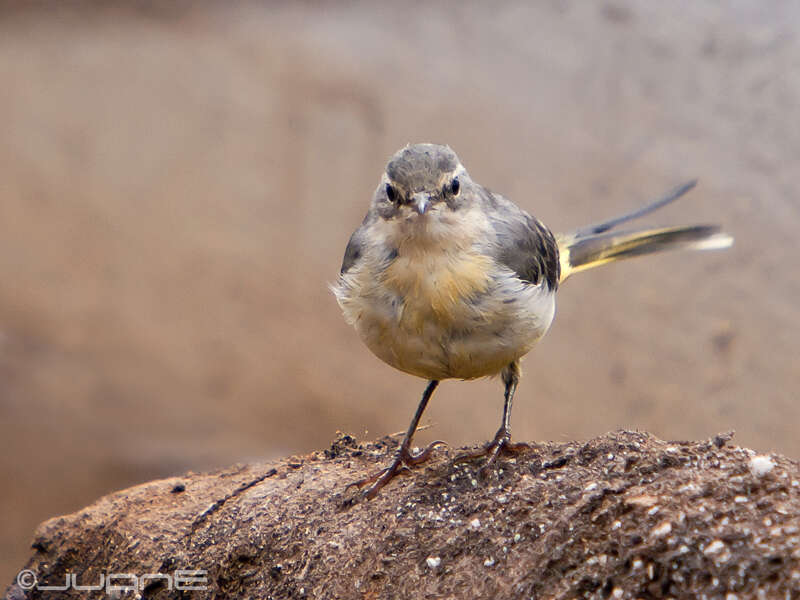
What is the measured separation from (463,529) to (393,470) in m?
0.59

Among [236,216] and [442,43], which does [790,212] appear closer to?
[442,43]

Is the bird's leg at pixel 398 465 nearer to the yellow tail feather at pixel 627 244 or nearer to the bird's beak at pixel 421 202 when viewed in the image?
the bird's beak at pixel 421 202

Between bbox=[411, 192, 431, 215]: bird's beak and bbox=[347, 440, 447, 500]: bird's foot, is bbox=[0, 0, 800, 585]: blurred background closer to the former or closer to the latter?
bbox=[347, 440, 447, 500]: bird's foot

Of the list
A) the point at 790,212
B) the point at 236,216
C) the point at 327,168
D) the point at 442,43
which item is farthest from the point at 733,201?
the point at 236,216

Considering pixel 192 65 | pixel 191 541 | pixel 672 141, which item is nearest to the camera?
pixel 191 541

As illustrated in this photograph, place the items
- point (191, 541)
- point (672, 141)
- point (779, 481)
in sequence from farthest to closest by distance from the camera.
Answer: point (672, 141)
point (191, 541)
point (779, 481)

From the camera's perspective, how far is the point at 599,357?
5.22 meters

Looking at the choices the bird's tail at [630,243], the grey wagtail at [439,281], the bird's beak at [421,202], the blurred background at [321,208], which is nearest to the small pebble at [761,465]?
the grey wagtail at [439,281]

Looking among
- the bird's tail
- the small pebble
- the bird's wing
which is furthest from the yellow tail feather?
the small pebble

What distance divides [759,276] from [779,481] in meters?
2.87

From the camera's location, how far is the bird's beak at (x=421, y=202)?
2.73 metres

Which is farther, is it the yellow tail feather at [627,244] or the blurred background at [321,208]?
the blurred background at [321,208]

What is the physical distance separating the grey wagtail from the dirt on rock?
10.0 inches

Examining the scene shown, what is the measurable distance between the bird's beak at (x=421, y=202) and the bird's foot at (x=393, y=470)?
100 cm
